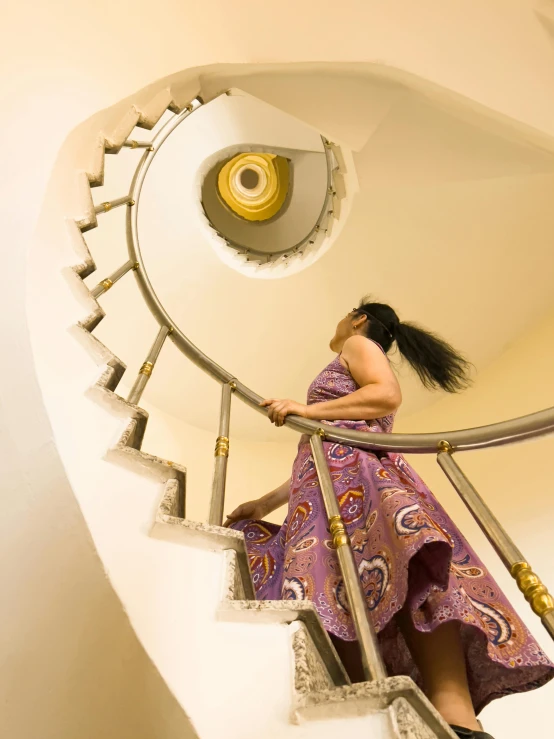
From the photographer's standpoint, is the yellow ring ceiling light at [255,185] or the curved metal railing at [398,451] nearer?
the curved metal railing at [398,451]

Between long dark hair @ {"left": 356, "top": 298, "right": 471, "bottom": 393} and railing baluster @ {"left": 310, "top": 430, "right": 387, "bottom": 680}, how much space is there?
824mm

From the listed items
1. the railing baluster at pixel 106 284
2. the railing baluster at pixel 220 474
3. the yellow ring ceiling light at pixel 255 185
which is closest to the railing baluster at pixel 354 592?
the railing baluster at pixel 220 474

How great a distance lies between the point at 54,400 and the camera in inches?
43.7

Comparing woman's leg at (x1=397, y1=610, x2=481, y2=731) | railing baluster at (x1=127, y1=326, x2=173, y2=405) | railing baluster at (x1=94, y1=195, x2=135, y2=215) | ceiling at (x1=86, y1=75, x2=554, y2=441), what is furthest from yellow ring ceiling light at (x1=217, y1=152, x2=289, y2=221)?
woman's leg at (x1=397, y1=610, x2=481, y2=731)

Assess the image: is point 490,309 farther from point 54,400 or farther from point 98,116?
point 54,400

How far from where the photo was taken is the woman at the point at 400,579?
0.96 m

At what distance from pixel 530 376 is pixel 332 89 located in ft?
7.13

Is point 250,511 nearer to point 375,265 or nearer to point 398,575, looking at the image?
point 398,575

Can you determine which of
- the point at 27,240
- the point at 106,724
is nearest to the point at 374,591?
the point at 106,724

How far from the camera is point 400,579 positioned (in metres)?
1.00

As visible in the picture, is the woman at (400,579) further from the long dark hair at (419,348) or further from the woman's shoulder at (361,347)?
the long dark hair at (419,348)

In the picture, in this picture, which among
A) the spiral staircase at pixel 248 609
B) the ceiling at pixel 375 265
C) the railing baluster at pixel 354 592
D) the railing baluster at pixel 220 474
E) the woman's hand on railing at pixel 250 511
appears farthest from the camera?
the ceiling at pixel 375 265

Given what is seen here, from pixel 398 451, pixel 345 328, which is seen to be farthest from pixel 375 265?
pixel 398 451

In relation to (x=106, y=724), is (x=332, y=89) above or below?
above
